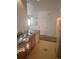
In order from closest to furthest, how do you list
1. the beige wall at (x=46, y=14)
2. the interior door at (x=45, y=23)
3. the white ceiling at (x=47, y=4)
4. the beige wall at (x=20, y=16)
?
the beige wall at (x=20, y=16), the white ceiling at (x=47, y=4), the beige wall at (x=46, y=14), the interior door at (x=45, y=23)

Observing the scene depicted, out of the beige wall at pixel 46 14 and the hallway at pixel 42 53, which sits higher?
the beige wall at pixel 46 14

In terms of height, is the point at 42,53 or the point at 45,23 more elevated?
the point at 45,23

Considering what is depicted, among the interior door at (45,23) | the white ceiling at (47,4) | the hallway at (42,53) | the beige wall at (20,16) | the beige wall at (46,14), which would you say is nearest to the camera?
the beige wall at (20,16)

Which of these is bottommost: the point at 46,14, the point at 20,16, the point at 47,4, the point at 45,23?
the point at 45,23

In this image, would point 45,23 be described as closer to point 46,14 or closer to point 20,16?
point 46,14

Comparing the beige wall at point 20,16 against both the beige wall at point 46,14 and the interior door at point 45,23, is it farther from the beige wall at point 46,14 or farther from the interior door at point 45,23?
the interior door at point 45,23

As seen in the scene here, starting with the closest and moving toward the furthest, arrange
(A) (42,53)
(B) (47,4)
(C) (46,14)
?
(A) (42,53), (B) (47,4), (C) (46,14)

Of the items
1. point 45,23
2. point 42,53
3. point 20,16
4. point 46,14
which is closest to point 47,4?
point 46,14

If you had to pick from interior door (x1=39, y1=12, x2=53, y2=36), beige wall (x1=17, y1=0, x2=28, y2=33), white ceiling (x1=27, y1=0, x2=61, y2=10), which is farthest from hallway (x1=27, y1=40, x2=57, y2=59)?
white ceiling (x1=27, y1=0, x2=61, y2=10)

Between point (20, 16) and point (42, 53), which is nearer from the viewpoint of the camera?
point (20, 16)

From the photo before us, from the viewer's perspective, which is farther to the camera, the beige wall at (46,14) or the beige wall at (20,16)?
the beige wall at (46,14)

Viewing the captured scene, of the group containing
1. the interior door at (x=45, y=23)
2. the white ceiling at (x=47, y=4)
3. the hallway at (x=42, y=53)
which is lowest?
the hallway at (x=42, y=53)

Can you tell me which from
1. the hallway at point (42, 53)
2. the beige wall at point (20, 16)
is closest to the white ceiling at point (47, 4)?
the beige wall at point (20, 16)
